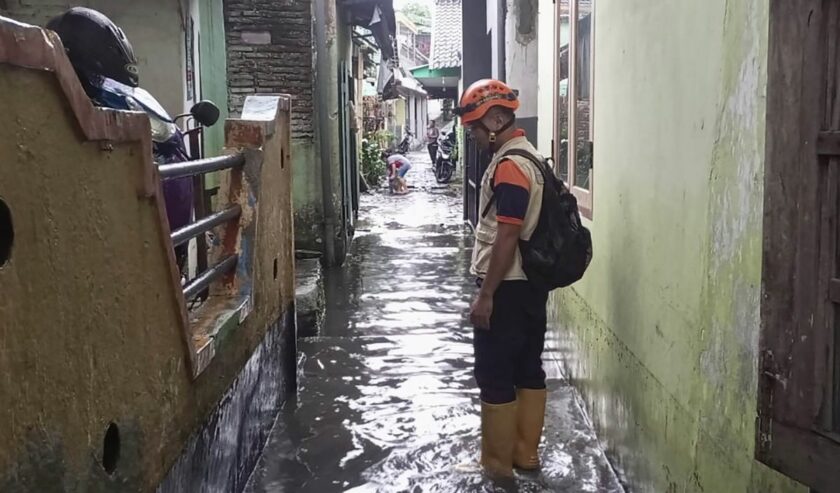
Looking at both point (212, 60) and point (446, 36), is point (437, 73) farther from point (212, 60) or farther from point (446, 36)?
point (212, 60)

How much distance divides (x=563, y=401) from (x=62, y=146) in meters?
3.89

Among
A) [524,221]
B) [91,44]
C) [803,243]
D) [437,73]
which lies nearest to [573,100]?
[524,221]

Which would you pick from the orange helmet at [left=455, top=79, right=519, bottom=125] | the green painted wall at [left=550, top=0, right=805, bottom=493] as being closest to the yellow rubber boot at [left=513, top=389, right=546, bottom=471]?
the green painted wall at [left=550, top=0, right=805, bottom=493]

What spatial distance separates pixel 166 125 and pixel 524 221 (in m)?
1.67

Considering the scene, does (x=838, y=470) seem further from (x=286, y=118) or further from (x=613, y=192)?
(x=286, y=118)

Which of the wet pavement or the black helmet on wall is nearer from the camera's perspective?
the black helmet on wall

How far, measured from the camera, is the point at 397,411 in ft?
17.0

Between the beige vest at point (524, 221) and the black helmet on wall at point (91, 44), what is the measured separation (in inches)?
66.6

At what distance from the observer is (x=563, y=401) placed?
206 inches

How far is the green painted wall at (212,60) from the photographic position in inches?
263

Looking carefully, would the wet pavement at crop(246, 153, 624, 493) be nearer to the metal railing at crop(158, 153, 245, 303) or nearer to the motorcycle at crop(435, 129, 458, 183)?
the metal railing at crop(158, 153, 245, 303)

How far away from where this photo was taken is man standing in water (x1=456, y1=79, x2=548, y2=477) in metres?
3.72

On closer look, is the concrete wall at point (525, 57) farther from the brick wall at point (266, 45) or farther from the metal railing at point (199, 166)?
the metal railing at point (199, 166)

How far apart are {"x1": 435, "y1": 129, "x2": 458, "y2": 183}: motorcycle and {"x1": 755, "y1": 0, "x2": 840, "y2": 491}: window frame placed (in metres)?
22.5
